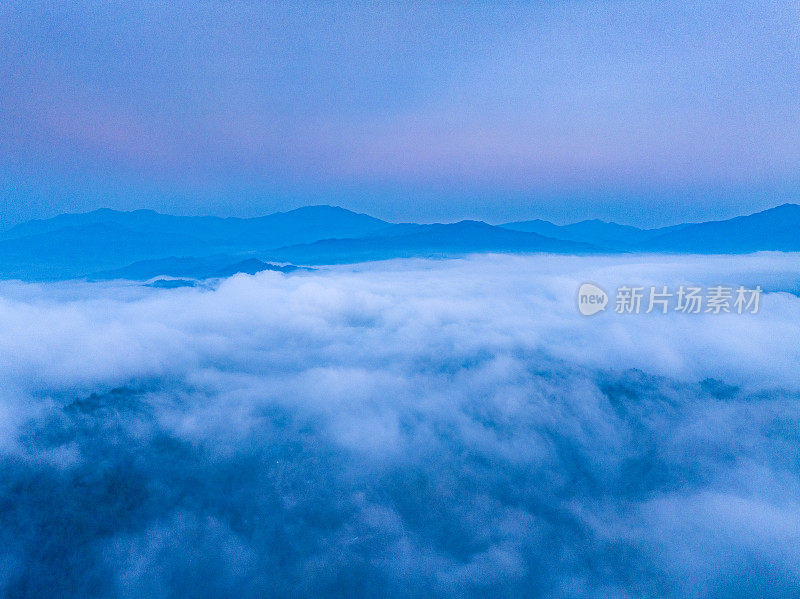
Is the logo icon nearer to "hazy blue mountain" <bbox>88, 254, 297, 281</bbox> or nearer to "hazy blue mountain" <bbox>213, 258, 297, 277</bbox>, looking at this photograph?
"hazy blue mountain" <bbox>213, 258, 297, 277</bbox>

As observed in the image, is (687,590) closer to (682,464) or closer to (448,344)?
(682,464)

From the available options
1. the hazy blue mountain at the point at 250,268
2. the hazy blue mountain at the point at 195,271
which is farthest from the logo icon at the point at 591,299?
the hazy blue mountain at the point at 195,271

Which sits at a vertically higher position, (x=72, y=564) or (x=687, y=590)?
(x=687, y=590)

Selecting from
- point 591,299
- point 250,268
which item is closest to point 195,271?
point 250,268

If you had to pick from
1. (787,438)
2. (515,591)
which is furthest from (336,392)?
(787,438)

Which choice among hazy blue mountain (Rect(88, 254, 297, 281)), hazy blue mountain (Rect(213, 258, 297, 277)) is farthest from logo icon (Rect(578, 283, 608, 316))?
hazy blue mountain (Rect(88, 254, 297, 281))

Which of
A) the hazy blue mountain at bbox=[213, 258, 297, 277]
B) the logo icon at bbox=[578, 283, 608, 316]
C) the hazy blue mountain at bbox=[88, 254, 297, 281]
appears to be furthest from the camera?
the hazy blue mountain at bbox=[88, 254, 297, 281]

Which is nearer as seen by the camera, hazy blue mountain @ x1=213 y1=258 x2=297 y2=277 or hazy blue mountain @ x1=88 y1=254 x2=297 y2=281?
hazy blue mountain @ x1=213 y1=258 x2=297 y2=277

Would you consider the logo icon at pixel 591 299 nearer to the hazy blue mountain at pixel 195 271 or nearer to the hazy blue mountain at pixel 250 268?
the hazy blue mountain at pixel 250 268
